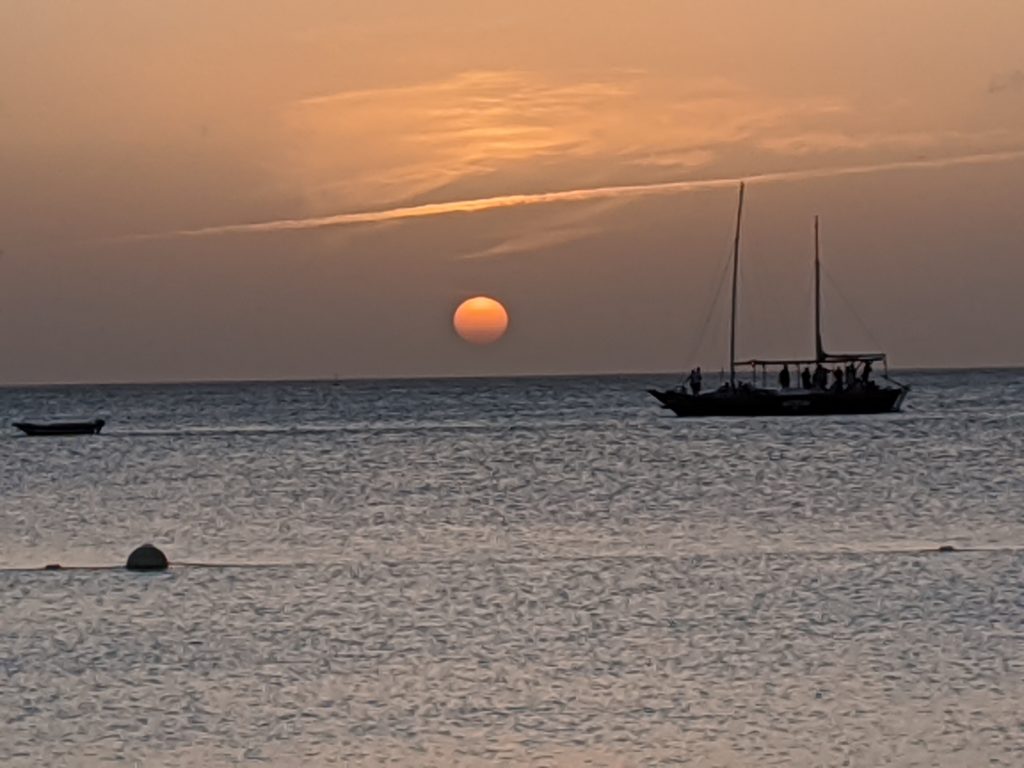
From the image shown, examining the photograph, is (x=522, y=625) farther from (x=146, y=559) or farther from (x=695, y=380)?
(x=695, y=380)

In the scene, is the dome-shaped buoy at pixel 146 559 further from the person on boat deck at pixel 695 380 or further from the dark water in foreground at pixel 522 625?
the person on boat deck at pixel 695 380

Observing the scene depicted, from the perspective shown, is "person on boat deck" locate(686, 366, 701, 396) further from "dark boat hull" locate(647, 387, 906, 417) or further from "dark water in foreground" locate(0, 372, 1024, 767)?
Answer: "dark water in foreground" locate(0, 372, 1024, 767)

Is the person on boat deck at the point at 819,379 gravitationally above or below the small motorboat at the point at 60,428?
above

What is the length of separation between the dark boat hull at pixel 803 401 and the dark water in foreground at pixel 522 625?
184 ft

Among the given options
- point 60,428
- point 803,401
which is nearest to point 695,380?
point 803,401

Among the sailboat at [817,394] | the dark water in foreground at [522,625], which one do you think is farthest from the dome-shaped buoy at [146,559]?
the sailboat at [817,394]

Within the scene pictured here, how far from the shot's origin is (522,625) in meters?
31.8

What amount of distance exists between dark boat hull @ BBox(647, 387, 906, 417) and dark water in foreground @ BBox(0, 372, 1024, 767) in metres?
55.9

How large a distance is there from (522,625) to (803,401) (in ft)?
333

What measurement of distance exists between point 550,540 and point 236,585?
12.8 metres

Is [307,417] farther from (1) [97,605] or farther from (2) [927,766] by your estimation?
(2) [927,766]

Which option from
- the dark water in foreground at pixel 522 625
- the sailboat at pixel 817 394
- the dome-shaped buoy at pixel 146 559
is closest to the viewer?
the dark water in foreground at pixel 522 625

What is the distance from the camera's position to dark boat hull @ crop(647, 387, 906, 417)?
131500 millimetres

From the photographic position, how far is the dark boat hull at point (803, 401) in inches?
5177
